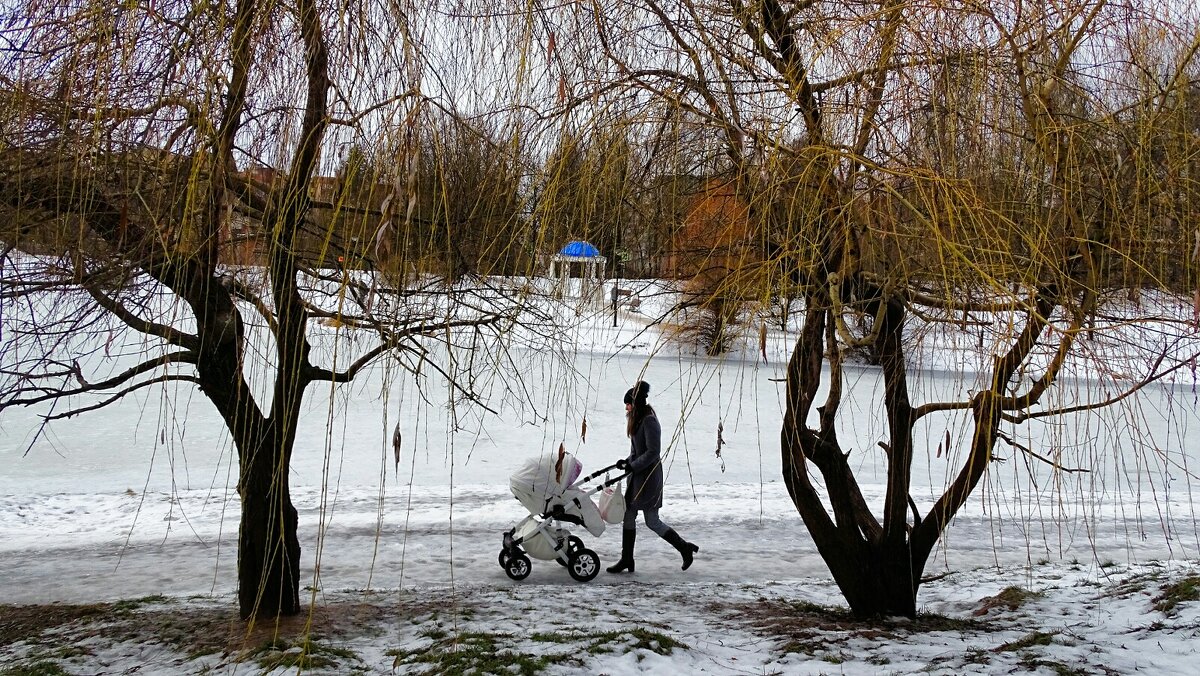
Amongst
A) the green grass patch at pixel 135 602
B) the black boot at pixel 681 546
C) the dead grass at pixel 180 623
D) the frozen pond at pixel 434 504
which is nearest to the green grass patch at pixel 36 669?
the dead grass at pixel 180 623

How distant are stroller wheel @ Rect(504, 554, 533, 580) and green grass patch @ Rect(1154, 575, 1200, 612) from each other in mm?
3980

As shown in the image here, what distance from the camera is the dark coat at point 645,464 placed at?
626 cm

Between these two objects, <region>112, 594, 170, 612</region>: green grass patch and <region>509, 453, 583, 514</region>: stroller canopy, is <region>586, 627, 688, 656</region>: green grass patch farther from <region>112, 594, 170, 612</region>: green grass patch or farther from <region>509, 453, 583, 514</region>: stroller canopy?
<region>112, 594, 170, 612</region>: green grass patch

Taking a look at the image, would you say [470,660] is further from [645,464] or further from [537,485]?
[537,485]

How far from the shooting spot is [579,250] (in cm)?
303

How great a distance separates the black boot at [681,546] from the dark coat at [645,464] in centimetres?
23

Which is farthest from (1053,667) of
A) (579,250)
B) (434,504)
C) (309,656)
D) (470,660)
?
(434,504)

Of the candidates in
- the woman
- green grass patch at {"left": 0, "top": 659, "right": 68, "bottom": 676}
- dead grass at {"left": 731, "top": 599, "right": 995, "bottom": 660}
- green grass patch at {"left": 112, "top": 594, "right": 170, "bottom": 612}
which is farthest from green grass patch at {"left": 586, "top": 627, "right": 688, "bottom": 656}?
green grass patch at {"left": 112, "top": 594, "right": 170, "bottom": 612}

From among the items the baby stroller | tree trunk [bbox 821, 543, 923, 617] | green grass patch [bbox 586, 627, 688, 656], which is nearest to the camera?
green grass patch [bbox 586, 627, 688, 656]

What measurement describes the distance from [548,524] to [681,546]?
3.38ft

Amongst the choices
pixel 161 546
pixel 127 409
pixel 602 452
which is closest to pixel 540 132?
pixel 161 546

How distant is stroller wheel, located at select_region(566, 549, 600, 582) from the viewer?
6746 mm

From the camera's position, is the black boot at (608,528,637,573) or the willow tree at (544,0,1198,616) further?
the black boot at (608,528,637,573)

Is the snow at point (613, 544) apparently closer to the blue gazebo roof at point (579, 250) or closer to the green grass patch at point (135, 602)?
the green grass patch at point (135, 602)
